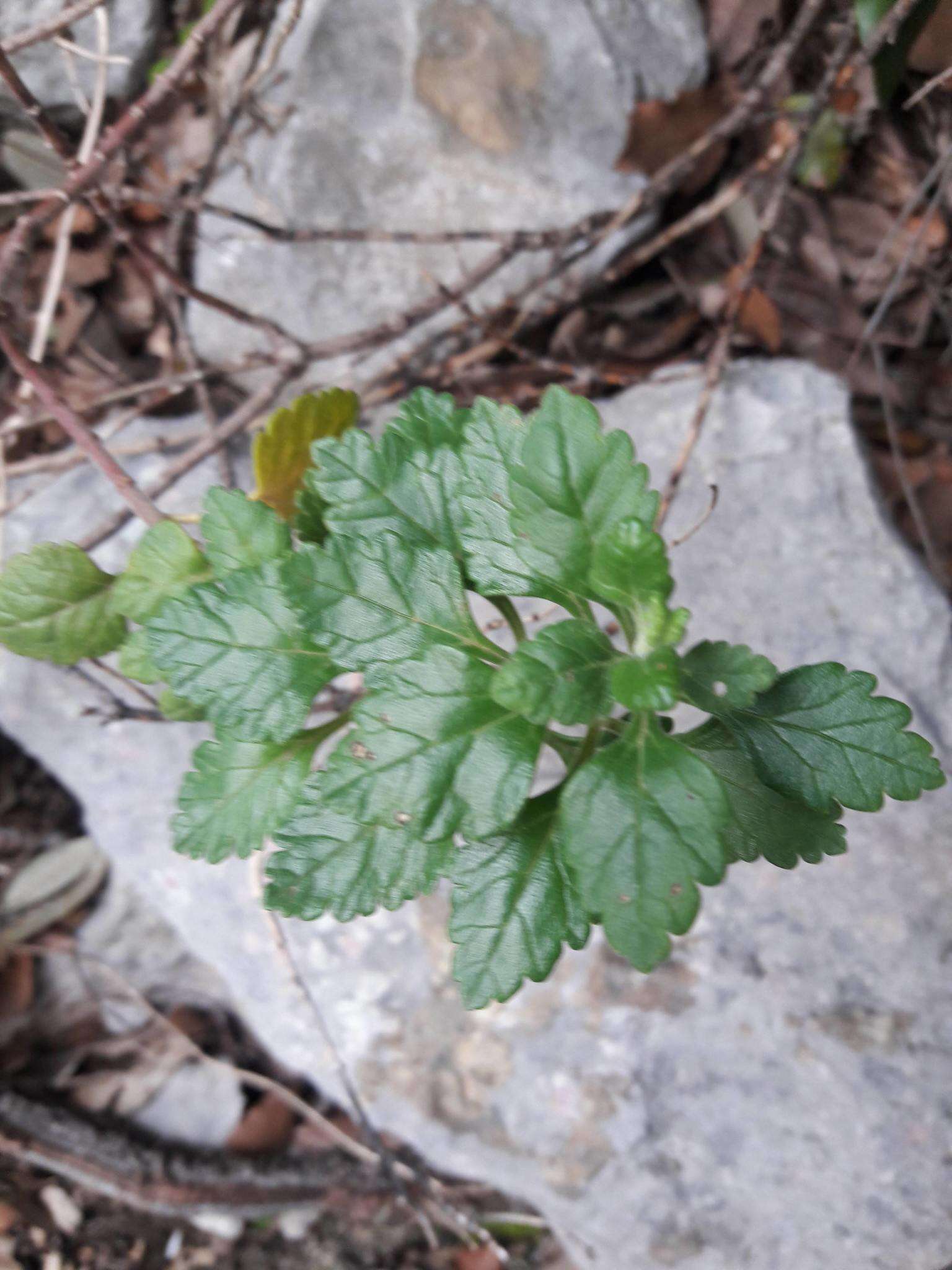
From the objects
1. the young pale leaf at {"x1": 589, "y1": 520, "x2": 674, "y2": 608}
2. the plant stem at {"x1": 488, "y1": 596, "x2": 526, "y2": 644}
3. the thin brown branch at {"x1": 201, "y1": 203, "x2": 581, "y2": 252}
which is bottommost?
the plant stem at {"x1": 488, "y1": 596, "x2": 526, "y2": 644}

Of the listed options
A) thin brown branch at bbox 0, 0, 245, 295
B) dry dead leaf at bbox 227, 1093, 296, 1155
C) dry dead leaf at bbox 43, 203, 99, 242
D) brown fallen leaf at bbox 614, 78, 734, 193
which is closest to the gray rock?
dry dead leaf at bbox 43, 203, 99, 242

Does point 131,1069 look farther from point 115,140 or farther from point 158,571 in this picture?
point 115,140

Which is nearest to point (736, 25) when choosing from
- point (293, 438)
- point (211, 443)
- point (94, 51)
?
point (94, 51)

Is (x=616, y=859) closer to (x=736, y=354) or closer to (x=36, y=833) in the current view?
(x=736, y=354)

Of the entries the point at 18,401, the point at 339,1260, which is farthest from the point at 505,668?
the point at 339,1260

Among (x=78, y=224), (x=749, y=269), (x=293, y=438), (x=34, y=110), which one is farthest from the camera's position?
(x=78, y=224)

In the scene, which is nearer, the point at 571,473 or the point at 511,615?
the point at 571,473

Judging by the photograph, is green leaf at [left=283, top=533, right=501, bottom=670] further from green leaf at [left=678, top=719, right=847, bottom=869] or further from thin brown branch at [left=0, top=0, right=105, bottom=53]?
thin brown branch at [left=0, top=0, right=105, bottom=53]
